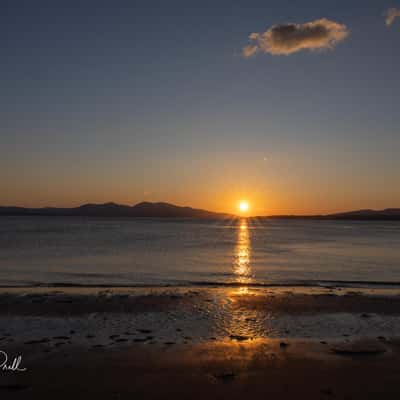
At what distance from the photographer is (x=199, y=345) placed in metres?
11.4

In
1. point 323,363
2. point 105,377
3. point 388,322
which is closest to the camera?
point 105,377

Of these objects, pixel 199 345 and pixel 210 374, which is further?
pixel 199 345

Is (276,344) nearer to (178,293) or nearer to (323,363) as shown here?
(323,363)

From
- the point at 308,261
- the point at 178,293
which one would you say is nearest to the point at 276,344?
the point at 178,293

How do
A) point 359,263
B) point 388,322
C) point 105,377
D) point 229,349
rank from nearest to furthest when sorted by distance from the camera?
point 105,377 → point 229,349 → point 388,322 → point 359,263

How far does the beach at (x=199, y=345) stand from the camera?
8.54 metres

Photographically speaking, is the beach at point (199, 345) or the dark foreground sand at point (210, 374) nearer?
the dark foreground sand at point (210, 374)

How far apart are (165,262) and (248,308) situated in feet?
65.6

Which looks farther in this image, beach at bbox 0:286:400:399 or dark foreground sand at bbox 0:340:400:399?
beach at bbox 0:286:400:399

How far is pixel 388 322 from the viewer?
47.3 feet

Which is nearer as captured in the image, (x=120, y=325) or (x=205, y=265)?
(x=120, y=325)

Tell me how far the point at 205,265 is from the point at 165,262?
4.38 meters

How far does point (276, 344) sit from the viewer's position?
11531mm

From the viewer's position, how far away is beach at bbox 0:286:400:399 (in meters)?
8.54
